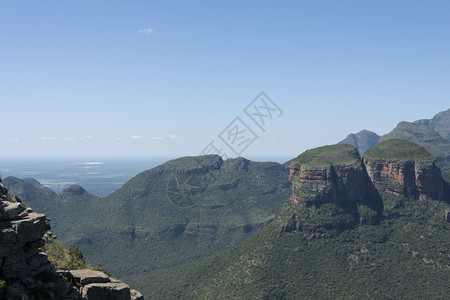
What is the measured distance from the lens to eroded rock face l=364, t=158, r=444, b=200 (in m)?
137

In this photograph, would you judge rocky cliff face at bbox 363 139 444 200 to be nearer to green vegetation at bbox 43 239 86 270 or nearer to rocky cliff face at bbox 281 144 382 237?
rocky cliff face at bbox 281 144 382 237

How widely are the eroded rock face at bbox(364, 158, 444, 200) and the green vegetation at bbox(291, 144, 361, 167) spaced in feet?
41.9

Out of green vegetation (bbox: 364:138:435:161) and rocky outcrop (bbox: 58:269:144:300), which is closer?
rocky outcrop (bbox: 58:269:144:300)

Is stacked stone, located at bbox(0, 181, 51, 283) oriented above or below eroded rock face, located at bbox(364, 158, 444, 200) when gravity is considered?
above

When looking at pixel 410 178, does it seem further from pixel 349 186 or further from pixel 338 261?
pixel 338 261

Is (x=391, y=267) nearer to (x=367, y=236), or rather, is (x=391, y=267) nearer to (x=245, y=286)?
(x=367, y=236)

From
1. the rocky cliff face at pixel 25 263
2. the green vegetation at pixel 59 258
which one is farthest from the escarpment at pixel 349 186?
the rocky cliff face at pixel 25 263

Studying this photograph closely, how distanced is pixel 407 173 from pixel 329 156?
32542 millimetres

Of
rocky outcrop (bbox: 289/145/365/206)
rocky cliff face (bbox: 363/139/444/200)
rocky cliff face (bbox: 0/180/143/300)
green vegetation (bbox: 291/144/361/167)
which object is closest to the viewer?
rocky cliff face (bbox: 0/180/143/300)

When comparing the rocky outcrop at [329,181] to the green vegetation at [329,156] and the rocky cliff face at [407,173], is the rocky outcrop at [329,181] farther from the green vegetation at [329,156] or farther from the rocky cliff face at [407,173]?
the rocky cliff face at [407,173]

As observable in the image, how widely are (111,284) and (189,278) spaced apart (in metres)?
106

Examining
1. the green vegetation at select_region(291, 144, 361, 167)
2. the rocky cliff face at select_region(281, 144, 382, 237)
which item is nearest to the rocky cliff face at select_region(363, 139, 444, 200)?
the rocky cliff face at select_region(281, 144, 382, 237)

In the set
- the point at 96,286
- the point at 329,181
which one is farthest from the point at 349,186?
the point at 96,286

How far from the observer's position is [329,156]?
14212cm
